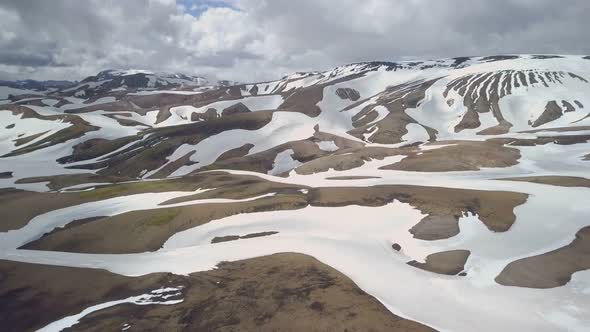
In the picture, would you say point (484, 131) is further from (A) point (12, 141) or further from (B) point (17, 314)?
(A) point (12, 141)

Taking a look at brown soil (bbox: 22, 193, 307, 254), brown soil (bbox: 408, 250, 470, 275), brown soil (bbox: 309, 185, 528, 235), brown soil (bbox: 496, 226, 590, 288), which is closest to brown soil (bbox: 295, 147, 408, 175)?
brown soil (bbox: 309, 185, 528, 235)

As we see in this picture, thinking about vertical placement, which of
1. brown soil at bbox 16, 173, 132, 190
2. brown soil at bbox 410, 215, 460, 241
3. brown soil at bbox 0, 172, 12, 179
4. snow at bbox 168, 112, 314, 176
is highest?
snow at bbox 168, 112, 314, 176

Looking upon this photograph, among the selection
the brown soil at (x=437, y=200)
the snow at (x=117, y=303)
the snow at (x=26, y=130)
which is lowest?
the snow at (x=117, y=303)

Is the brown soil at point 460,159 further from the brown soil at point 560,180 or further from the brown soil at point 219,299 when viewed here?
A: the brown soil at point 219,299

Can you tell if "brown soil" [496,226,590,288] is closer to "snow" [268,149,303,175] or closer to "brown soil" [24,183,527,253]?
"brown soil" [24,183,527,253]

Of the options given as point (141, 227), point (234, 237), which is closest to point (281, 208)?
point (234, 237)

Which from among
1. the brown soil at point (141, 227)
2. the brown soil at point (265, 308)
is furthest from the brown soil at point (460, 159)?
the brown soil at point (265, 308)
